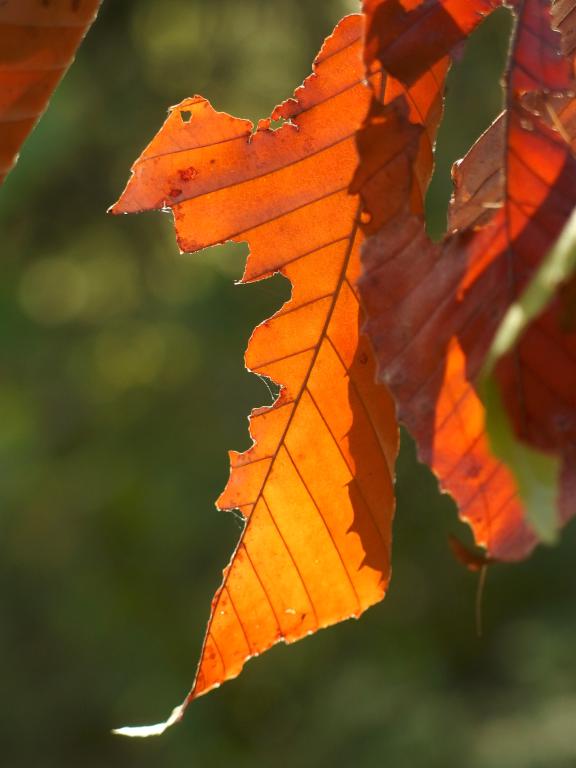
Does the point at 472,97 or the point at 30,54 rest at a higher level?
the point at 472,97

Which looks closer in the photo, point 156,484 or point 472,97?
point 472,97

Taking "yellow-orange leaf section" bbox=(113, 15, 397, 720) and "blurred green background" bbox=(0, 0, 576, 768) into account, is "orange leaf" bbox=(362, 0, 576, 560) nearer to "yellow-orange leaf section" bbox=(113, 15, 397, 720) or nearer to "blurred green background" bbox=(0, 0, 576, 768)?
"yellow-orange leaf section" bbox=(113, 15, 397, 720)

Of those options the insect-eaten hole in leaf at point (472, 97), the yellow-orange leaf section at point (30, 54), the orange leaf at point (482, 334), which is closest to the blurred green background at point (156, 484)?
the insect-eaten hole in leaf at point (472, 97)

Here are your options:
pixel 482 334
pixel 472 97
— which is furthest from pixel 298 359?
pixel 472 97

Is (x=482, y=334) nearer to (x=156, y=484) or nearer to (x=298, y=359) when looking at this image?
(x=298, y=359)

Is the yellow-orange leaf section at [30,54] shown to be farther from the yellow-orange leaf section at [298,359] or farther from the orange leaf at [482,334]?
the orange leaf at [482,334]

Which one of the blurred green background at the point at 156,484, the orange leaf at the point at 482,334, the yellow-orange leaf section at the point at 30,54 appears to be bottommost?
the orange leaf at the point at 482,334

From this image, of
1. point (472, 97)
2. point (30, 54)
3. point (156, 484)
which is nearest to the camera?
point (30, 54)

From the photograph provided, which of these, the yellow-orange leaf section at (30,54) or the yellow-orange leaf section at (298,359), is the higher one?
the yellow-orange leaf section at (30,54)
